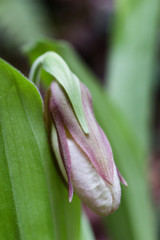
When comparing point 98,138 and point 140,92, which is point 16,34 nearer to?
point 140,92

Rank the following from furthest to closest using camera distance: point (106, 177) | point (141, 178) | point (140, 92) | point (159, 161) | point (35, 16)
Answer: point (35, 16), point (159, 161), point (140, 92), point (141, 178), point (106, 177)

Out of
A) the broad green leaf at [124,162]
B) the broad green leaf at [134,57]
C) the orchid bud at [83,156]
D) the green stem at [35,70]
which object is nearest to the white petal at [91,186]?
the orchid bud at [83,156]

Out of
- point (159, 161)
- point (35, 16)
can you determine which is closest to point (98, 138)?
point (159, 161)

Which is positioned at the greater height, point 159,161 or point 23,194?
point 23,194

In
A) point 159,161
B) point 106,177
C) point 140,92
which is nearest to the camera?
point 106,177

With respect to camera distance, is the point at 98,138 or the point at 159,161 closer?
the point at 98,138

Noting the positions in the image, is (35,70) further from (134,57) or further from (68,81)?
(134,57)

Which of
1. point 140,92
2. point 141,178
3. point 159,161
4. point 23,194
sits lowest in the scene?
point 159,161

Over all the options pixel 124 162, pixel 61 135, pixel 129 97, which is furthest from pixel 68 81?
pixel 129 97
